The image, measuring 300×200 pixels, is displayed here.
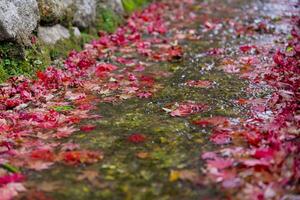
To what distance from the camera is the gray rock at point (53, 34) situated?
7.11 metres

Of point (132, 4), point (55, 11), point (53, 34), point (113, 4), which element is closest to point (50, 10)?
point (55, 11)

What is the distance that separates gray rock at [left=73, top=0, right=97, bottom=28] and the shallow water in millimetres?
2094

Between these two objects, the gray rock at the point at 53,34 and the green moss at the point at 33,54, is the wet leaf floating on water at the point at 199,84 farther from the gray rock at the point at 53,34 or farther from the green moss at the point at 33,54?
the gray rock at the point at 53,34

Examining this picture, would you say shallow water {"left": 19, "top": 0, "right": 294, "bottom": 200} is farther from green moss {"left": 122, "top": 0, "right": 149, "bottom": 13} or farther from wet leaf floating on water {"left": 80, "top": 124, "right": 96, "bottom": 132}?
green moss {"left": 122, "top": 0, "right": 149, "bottom": 13}

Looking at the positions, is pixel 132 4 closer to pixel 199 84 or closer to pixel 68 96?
pixel 199 84

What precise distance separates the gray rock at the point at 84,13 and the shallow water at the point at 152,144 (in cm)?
209

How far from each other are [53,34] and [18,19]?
1.17 m

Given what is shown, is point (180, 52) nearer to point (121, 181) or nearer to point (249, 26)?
point (249, 26)

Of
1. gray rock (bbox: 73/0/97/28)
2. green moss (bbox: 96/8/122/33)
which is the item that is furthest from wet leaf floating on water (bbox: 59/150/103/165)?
green moss (bbox: 96/8/122/33)

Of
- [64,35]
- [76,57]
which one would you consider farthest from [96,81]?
[64,35]

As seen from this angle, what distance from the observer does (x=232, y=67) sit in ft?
23.0

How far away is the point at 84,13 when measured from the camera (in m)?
8.49

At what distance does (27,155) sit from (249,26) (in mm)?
7098

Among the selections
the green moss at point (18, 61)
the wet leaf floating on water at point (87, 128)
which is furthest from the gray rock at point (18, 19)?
the wet leaf floating on water at point (87, 128)
